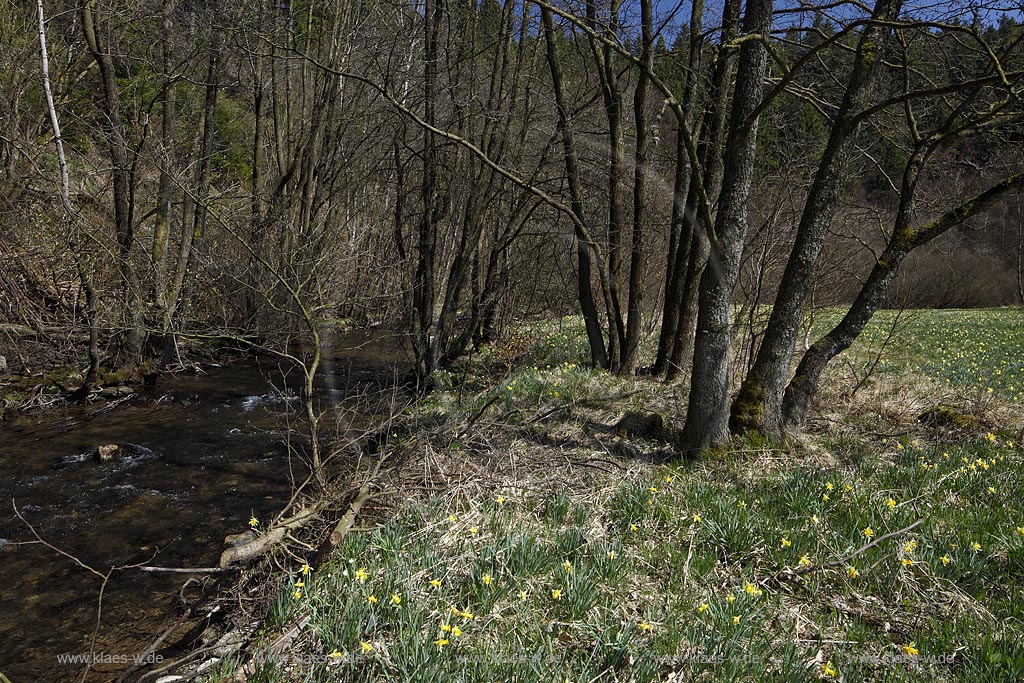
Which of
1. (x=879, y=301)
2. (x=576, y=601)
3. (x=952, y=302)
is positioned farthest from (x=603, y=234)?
(x=952, y=302)

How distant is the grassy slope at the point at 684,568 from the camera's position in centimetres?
299

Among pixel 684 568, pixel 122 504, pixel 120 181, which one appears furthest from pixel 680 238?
pixel 120 181

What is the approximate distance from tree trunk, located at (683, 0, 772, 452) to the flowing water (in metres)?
3.48

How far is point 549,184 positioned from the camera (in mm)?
10891

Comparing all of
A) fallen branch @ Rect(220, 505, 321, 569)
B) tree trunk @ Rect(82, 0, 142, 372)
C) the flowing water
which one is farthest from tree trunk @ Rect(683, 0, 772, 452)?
tree trunk @ Rect(82, 0, 142, 372)

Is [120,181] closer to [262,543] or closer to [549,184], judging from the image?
[549,184]

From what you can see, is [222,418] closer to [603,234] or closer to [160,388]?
[160,388]

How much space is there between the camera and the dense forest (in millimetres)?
5676

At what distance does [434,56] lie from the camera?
10594 millimetres

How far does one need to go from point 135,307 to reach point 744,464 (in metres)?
10.9

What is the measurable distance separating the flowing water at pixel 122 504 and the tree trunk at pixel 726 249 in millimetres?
3483

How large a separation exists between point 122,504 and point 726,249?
6549 millimetres

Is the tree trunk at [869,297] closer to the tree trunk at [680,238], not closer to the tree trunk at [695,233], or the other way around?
the tree trunk at [695,233]

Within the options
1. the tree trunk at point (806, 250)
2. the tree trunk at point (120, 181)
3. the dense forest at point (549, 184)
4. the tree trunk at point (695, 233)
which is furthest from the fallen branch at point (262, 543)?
the tree trunk at point (120, 181)
